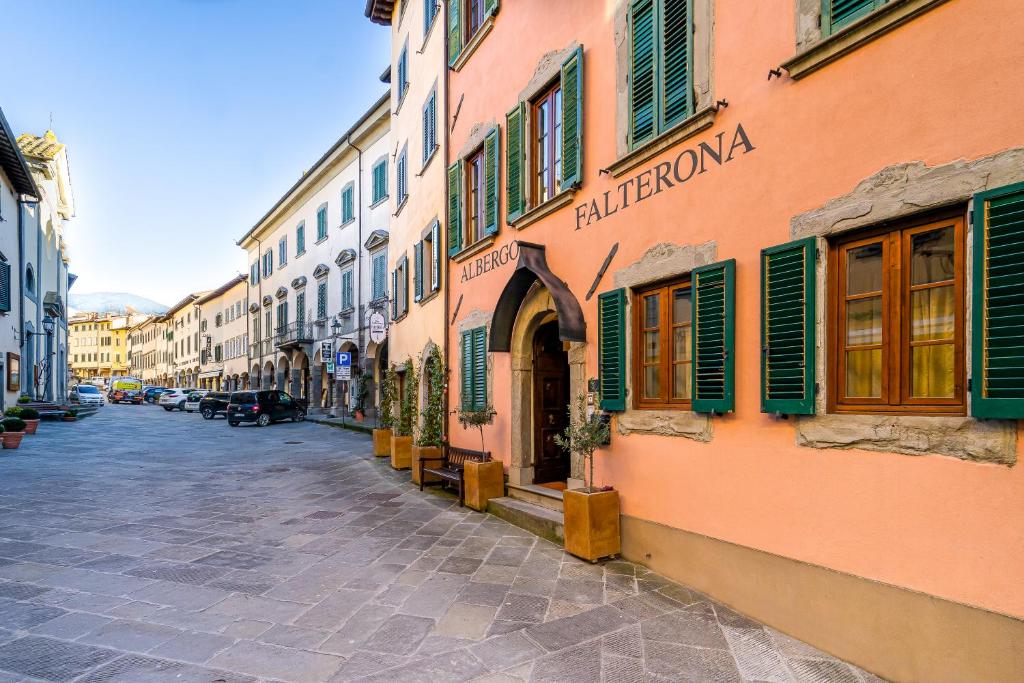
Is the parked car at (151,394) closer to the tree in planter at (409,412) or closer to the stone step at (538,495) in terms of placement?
the tree in planter at (409,412)

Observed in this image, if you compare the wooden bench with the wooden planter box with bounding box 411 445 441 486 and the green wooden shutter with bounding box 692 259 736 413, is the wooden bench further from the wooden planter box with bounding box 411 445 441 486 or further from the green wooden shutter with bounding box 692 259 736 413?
the green wooden shutter with bounding box 692 259 736 413

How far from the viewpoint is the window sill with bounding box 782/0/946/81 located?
3447 millimetres

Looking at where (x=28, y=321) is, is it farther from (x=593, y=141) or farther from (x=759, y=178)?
(x=759, y=178)

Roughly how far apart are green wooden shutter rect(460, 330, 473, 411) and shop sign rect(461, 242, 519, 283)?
0.98 metres

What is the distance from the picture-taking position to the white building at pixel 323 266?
21359mm

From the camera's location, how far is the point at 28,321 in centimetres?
2138

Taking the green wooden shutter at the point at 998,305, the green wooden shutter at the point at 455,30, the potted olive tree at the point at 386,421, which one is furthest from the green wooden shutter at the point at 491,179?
the green wooden shutter at the point at 998,305

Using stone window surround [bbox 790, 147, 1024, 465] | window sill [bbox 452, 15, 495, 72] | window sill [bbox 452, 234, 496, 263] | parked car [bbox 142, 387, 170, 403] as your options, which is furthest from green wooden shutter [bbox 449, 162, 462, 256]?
parked car [bbox 142, 387, 170, 403]

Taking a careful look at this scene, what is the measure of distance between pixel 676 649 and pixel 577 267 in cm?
409

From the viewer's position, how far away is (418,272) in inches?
486

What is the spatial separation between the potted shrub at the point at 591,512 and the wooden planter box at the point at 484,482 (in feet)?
6.99

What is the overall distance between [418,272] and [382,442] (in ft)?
13.2

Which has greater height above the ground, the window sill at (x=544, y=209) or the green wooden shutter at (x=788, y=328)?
the window sill at (x=544, y=209)

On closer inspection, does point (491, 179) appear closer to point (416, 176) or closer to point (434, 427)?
point (434, 427)
